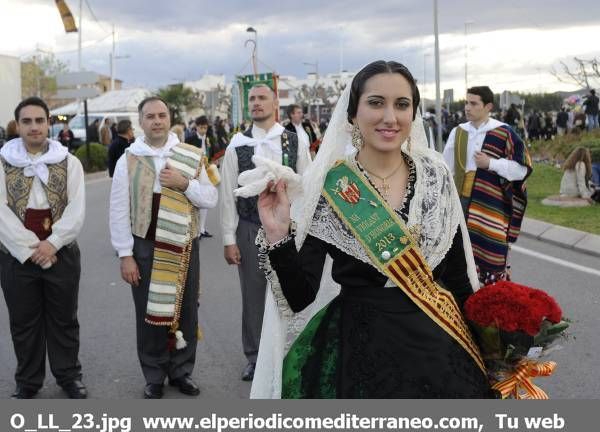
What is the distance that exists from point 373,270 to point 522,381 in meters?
0.65

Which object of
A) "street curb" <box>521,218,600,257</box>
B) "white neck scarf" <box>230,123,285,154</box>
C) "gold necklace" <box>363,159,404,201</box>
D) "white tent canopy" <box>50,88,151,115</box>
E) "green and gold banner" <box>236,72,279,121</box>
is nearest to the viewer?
"gold necklace" <box>363,159,404,201</box>

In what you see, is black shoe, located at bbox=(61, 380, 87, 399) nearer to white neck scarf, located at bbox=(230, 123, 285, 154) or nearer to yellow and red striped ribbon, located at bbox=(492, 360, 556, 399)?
white neck scarf, located at bbox=(230, 123, 285, 154)

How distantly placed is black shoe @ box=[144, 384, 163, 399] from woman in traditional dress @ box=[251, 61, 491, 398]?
7.51 feet

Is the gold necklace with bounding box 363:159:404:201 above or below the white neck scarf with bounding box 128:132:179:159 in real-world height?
below

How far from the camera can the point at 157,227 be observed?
16.6 feet

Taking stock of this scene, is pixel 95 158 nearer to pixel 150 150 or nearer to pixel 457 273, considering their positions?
pixel 150 150

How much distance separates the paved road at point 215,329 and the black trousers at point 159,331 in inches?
7.0

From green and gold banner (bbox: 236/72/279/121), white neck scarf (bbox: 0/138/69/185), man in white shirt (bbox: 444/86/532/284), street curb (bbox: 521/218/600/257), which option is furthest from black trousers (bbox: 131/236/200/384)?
street curb (bbox: 521/218/600/257)

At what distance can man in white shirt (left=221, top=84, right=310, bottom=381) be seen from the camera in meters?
5.48

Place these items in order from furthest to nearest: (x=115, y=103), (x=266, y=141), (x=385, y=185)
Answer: (x=115, y=103), (x=266, y=141), (x=385, y=185)

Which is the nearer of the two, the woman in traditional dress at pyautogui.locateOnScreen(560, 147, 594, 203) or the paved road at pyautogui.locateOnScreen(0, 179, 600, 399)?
the paved road at pyautogui.locateOnScreen(0, 179, 600, 399)

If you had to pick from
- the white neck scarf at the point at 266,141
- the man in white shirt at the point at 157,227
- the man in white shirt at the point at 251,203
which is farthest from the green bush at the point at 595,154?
the man in white shirt at the point at 157,227

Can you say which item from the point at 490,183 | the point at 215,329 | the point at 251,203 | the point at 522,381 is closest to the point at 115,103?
the point at 215,329

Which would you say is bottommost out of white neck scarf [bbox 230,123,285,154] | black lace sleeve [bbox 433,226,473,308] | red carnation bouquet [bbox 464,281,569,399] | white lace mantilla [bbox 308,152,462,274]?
red carnation bouquet [bbox 464,281,569,399]
